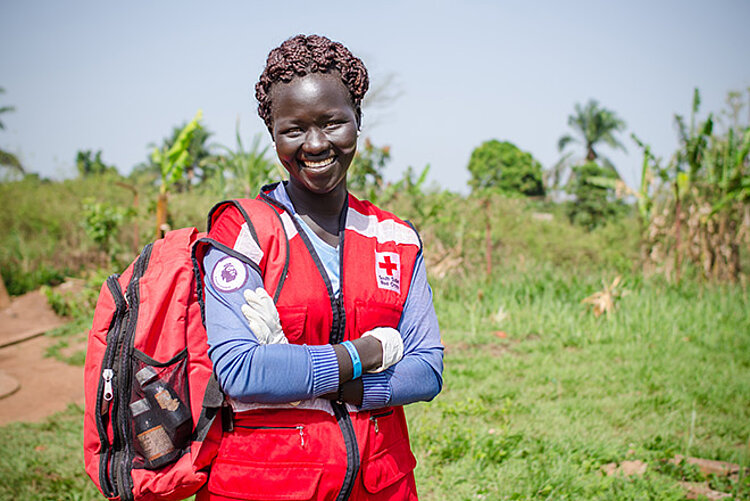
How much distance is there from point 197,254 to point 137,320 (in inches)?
8.7

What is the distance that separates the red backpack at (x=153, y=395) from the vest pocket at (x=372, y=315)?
394 millimetres

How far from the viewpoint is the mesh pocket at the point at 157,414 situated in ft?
4.54

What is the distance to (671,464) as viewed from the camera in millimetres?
3561

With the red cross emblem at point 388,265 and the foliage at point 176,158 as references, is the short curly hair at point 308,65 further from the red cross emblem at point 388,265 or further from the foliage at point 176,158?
the foliage at point 176,158

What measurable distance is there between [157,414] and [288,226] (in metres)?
0.57

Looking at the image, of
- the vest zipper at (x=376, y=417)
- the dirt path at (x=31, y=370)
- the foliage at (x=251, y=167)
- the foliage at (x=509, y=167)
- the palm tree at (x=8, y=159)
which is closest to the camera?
the vest zipper at (x=376, y=417)

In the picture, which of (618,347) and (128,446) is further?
(618,347)

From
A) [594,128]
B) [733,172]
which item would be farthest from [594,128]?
[733,172]

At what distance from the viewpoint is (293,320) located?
55.4 inches

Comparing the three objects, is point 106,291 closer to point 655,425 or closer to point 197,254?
point 197,254

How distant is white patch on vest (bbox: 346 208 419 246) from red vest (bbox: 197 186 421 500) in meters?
0.09

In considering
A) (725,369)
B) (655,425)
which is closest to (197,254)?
(655,425)

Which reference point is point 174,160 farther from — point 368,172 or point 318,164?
point 318,164

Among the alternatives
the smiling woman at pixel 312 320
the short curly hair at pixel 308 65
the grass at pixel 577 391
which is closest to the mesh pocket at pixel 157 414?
the smiling woman at pixel 312 320
